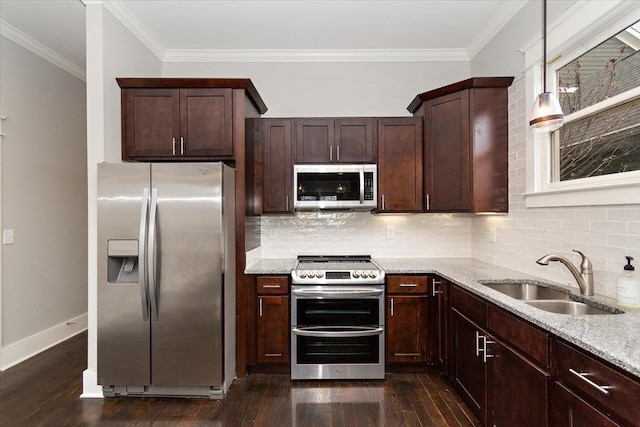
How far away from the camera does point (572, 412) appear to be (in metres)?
1.32

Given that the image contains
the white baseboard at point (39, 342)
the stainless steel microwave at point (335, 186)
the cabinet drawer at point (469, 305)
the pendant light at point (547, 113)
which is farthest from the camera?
the stainless steel microwave at point (335, 186)

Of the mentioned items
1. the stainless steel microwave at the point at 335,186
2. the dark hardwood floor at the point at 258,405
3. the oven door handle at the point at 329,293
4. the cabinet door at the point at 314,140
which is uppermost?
the cabinet door at the point at 314,140

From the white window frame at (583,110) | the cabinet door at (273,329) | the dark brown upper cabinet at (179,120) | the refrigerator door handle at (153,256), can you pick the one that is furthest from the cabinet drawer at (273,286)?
the white window frame at (583,110)

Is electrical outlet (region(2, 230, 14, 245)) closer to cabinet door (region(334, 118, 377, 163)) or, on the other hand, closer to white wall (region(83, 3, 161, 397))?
white wall (region(83, 3, 161, 397))

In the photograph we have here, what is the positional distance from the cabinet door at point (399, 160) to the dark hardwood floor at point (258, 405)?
155 centimetres

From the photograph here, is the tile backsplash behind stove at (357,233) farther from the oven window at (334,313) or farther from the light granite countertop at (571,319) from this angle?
the oven window at (334,313)

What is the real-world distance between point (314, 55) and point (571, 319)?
127 inches

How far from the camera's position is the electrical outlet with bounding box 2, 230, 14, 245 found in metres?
3.10

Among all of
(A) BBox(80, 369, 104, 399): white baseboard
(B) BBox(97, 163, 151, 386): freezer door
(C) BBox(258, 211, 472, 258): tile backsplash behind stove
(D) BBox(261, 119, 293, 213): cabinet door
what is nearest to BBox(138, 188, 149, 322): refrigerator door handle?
(B) BBox(97, 163, 151, 386): freezer door

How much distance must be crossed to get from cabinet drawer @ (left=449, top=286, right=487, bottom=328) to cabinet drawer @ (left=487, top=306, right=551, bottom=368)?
0.28 feet

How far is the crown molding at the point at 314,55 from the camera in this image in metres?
3.63

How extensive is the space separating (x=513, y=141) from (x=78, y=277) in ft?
15.3

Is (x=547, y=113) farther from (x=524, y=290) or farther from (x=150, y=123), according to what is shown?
(x=150, y=123)

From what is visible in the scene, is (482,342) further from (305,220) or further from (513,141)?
(305,220)
